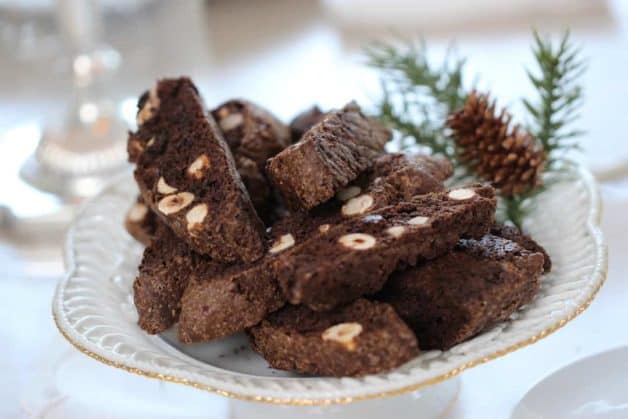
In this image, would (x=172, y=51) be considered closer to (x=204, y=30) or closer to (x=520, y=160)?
(x=204, y=30)

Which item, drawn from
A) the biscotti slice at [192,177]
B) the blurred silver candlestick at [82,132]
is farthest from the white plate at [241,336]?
the blurred silver candlestick at [82,132]

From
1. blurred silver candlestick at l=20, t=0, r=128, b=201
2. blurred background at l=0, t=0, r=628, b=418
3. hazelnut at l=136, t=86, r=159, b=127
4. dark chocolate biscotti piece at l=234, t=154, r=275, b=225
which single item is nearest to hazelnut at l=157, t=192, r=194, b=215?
dark chocolate biscotti piece at l=234, t=154, r=275, b=225

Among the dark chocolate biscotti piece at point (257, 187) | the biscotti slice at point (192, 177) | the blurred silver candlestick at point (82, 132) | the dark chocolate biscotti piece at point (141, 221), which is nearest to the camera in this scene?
the biscotti slice at point (192, 177)

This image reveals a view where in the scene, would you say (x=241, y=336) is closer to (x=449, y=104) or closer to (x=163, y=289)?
(x=163, y=289)

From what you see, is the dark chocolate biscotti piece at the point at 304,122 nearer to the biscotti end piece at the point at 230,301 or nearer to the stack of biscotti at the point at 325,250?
the stack of biscotti at the point at 325,250

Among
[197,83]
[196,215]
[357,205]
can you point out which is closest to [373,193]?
[357,205]

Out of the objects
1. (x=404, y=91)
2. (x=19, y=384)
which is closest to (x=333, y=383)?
(x=19, y=384)

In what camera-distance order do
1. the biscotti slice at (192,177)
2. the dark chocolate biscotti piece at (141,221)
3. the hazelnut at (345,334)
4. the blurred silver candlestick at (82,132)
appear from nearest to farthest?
the hazelnut at (345,334) < the biscotti slice at (192,177) < the dark chocolate biscotti piece at (141,221) < the blurred silver candlestick at (82,132)
